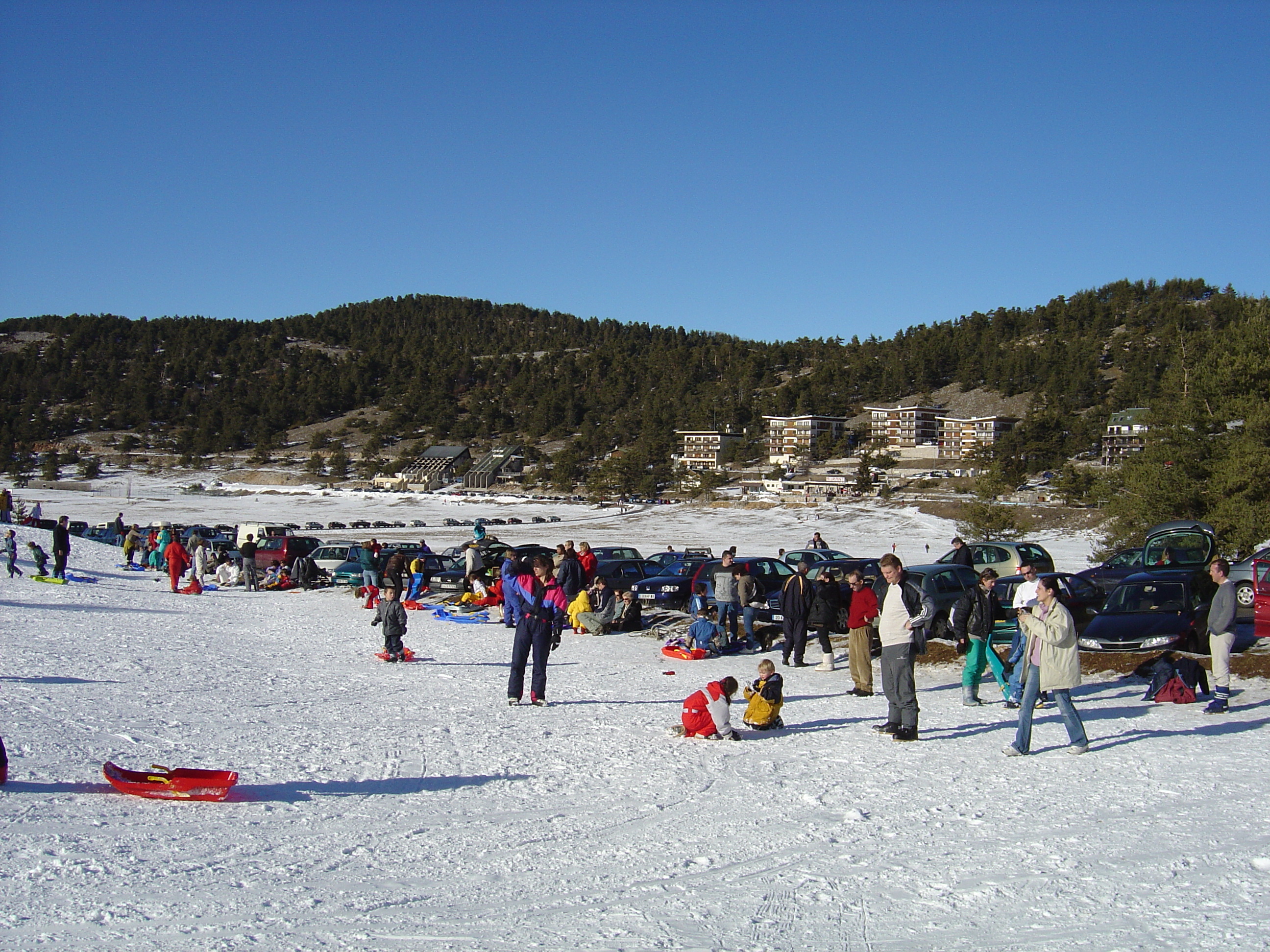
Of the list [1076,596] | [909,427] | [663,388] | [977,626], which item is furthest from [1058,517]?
[663,388]

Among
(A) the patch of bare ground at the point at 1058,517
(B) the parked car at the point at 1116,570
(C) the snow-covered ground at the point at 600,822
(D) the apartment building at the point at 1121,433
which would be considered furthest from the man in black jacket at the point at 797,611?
(D) the apartment building at the point at 1121,433

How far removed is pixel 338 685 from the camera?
10.8m

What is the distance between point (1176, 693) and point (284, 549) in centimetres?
2283

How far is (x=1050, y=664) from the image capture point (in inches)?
295

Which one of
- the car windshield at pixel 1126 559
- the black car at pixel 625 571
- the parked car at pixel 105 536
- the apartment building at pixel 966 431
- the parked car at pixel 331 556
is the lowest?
the parked car at pixel 105 536

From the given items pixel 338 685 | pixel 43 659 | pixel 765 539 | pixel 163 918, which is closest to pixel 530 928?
pixel 163 918

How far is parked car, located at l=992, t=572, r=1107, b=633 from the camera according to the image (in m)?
13.8

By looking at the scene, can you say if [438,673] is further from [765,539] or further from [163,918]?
[765,539]

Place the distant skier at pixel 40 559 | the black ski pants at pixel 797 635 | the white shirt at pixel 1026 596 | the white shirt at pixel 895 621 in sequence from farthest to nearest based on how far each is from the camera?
the distant skier at pixel 40 559 → the black ski pants at pixel 797 635 → the white shirt at pixel 1026 596 → the white shirt at pixel 895 621

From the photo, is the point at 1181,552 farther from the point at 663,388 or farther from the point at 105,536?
the point at 663,388

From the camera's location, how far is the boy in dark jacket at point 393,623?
1255cm

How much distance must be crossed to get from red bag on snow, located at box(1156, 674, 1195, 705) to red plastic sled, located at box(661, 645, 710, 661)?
238 inches

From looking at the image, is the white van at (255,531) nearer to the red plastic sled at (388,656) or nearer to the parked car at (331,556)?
the parked car at (331,556)

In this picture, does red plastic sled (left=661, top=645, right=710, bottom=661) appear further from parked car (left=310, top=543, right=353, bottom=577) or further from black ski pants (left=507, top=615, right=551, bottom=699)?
parked car (left=310, top=543, right=353, bottom=577)
